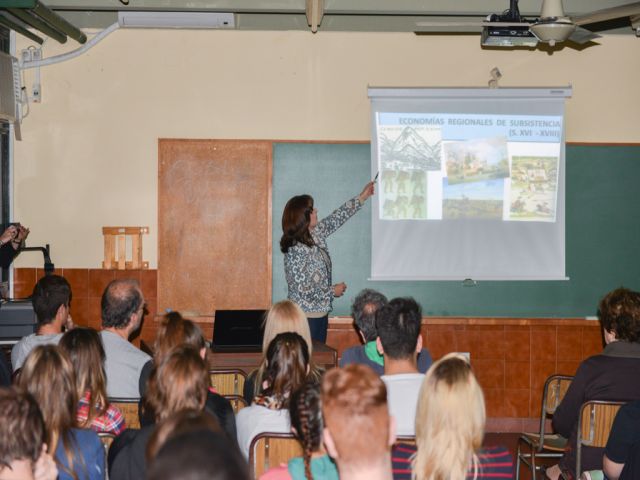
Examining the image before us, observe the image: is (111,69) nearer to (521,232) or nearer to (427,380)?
(521,232)

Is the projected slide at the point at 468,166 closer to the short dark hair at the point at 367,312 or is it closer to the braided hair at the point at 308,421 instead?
the short dark hair at the point at 367,312

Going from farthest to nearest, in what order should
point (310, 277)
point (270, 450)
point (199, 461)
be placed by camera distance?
point (310, 277) < point (270, 450) < point (199, 461)

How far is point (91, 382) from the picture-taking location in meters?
2.97

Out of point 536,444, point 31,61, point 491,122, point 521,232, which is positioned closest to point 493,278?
point 521,232

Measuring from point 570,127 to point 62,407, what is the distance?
5.32 meters

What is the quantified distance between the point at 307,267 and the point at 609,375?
2.61 meters

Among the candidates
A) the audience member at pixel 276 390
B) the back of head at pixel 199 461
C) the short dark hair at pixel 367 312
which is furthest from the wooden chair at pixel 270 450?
the back of head at pixel 199 461

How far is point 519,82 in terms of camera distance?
262 inches

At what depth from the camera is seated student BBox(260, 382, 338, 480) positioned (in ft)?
7.38

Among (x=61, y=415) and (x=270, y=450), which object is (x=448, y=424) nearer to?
(x=270, y=450)

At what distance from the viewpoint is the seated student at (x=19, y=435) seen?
188cm

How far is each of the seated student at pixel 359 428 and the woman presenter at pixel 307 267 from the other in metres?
3.96

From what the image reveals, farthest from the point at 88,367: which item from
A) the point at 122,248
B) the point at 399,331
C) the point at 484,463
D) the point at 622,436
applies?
the point at 122,248

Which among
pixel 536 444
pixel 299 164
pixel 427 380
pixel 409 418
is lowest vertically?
pixel 536 444
